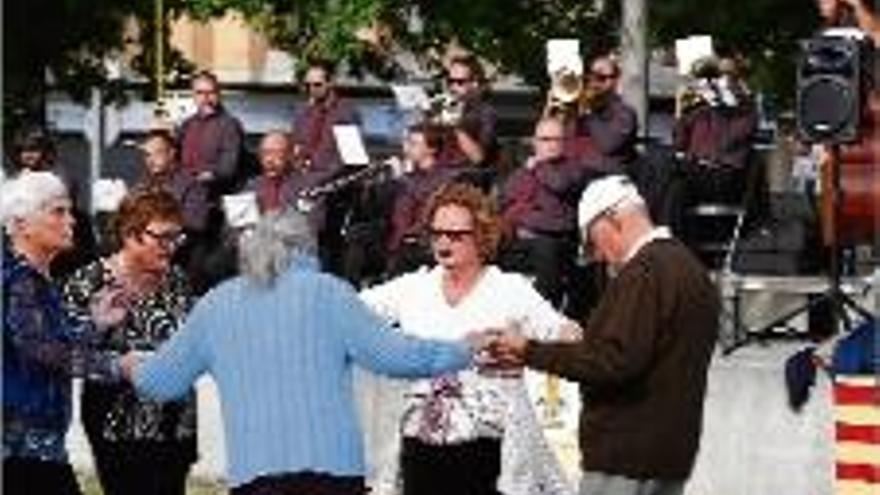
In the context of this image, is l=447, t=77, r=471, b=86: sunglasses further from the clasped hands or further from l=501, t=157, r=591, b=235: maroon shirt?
the clasped hands

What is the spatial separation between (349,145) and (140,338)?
853cm

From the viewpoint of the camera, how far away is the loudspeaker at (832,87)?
48.3 ft

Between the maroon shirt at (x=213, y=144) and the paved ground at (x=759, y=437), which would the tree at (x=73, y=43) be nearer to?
the maroon shirt at (x=213, y=144)

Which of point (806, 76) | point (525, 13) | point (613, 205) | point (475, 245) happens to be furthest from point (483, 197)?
point (525, 13)

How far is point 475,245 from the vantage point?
11.8m

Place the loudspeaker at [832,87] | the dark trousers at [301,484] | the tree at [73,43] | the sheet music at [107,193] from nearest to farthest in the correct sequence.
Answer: the dark trousers at [301,484] < the loudspeaker at [832,87] < the sheet music at [107,193] < the tree at [73,43]

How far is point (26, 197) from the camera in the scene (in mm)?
10664

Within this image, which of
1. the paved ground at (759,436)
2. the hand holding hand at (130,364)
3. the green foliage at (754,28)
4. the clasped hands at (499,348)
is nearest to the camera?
the hand holding hand at (130,364)

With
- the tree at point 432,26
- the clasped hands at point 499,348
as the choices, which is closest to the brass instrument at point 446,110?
the clasped hands at point 499,348

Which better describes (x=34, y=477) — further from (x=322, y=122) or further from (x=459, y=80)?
(x=322, y=122)

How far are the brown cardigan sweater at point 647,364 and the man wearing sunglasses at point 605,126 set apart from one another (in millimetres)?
8069

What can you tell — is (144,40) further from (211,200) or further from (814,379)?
(814,379)

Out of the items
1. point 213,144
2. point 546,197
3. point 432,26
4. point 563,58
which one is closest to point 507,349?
point 546,197

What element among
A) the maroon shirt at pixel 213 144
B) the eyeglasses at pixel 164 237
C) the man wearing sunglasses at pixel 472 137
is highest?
the eyeglasses at pixel 164 237
